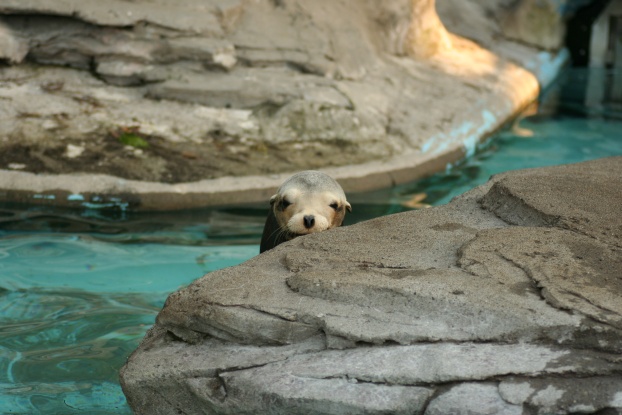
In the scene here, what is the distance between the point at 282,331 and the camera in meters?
3.02

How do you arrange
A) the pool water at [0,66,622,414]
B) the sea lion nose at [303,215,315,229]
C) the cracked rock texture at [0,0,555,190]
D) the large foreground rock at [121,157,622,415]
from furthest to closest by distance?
the cracked rock texture at [0,0,555,190]
the sea lion nose at [303,215,315,229]
the pool water at [0,66,622,414]
the large foreground rock at [121,157,622,415]

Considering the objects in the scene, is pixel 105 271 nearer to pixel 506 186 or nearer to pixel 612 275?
pixel 506 186

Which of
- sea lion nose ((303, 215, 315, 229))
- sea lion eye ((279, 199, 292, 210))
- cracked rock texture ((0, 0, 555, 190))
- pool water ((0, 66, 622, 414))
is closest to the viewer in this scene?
pool water ((0, 66, 622, 414))

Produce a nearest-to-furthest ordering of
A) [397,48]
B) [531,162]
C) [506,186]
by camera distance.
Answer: [506,186]
[531,162]
[397,48]

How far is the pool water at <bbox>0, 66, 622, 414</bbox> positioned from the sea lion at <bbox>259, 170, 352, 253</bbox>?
1.02 metres

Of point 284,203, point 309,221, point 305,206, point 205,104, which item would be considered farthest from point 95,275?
point 205,104

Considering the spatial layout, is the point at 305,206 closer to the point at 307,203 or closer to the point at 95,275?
the point at 307,203

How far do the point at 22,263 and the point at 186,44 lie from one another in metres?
3.35

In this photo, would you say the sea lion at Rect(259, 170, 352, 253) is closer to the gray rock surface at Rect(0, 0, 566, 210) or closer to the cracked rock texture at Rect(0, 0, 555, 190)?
the gray rock surface at Rect(0, 0, 566, 210)

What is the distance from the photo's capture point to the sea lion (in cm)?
463

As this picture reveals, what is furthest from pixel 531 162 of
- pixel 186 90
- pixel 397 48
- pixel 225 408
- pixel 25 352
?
pixel 225 408

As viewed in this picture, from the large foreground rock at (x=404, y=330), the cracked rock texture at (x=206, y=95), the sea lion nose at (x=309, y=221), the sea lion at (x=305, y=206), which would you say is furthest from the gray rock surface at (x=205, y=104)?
the large foreground rock at (x=404, y=330)

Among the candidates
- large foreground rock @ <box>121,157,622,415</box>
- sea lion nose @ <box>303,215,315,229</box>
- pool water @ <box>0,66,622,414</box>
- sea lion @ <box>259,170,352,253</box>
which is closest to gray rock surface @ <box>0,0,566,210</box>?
pool water @ <box>0,66,622,414</box>

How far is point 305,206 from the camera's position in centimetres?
484
